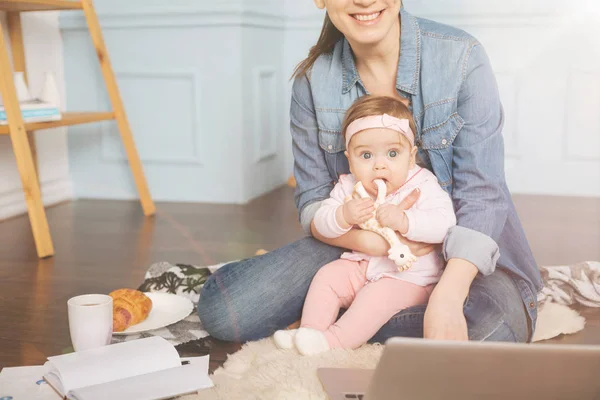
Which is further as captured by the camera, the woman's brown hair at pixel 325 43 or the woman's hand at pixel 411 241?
the woman's brown hair at pixel 325 43

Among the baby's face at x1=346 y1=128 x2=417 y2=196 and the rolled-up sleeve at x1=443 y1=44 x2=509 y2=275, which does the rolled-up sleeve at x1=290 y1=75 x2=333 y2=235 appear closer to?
the baby's face at x1=346 y1=128 x2=417 y2=196

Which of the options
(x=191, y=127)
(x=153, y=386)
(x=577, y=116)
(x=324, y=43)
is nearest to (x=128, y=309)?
(x=153, y=386)

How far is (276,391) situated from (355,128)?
0.52m

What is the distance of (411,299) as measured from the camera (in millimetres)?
1455

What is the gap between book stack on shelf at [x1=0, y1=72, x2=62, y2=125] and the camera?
256 cm

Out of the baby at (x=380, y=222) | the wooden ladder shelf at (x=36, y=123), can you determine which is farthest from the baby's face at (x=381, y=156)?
the wooden ladder shelf at (x=36, y=123)

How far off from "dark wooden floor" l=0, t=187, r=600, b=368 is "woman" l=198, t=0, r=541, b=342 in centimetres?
15

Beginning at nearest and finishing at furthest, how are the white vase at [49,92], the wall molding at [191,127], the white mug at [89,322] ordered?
the white mug at [89,322] → the white vase at [49,92] → the wall molding at [191,127]

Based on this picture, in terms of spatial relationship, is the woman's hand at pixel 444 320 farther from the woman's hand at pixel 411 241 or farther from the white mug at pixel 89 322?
the white mug at pixel 89 322

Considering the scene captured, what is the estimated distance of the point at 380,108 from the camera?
1432mm

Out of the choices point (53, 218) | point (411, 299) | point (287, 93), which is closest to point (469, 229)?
point (411, 299)

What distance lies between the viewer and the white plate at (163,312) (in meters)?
1.58

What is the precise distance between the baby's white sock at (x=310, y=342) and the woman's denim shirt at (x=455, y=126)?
268 mm

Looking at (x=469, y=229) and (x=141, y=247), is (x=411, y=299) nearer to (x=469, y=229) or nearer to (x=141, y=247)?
(x=469, y=229)
